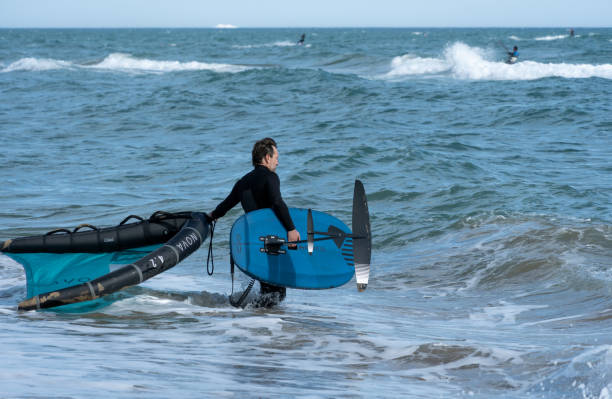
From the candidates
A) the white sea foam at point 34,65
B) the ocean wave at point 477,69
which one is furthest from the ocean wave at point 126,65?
the ocean wave at point 477,69

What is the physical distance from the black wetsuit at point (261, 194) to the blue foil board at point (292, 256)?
0.10 metres

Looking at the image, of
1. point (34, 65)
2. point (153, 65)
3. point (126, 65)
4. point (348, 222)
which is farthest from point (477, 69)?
point (348, 222)

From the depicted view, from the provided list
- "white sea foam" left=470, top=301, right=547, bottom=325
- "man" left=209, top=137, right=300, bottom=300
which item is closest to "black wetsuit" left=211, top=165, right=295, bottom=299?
"man" left=209, top=137, right=300, bottom=300

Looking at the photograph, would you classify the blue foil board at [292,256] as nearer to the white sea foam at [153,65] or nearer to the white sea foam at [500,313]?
the white sea foam at [500,313]

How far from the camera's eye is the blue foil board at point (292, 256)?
5918 mm

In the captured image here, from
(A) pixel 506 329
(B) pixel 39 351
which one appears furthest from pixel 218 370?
(A) pixel 506 329

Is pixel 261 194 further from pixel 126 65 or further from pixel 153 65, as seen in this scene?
pixel 126 65

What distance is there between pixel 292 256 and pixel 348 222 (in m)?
4.49

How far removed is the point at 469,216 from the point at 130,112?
15628mm

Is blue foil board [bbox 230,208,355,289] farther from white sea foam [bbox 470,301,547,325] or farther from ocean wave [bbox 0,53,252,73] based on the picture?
ocean wave [bbox 0,53,252,73]

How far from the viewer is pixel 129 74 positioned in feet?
135

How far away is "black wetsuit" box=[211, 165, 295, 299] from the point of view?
570 cm

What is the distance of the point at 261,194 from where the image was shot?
580 centimetres

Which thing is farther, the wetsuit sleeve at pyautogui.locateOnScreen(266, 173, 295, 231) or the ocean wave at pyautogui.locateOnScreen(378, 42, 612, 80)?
the ocean wave at pyautogui.locateOnScreen(378, 42, 612, 80)
